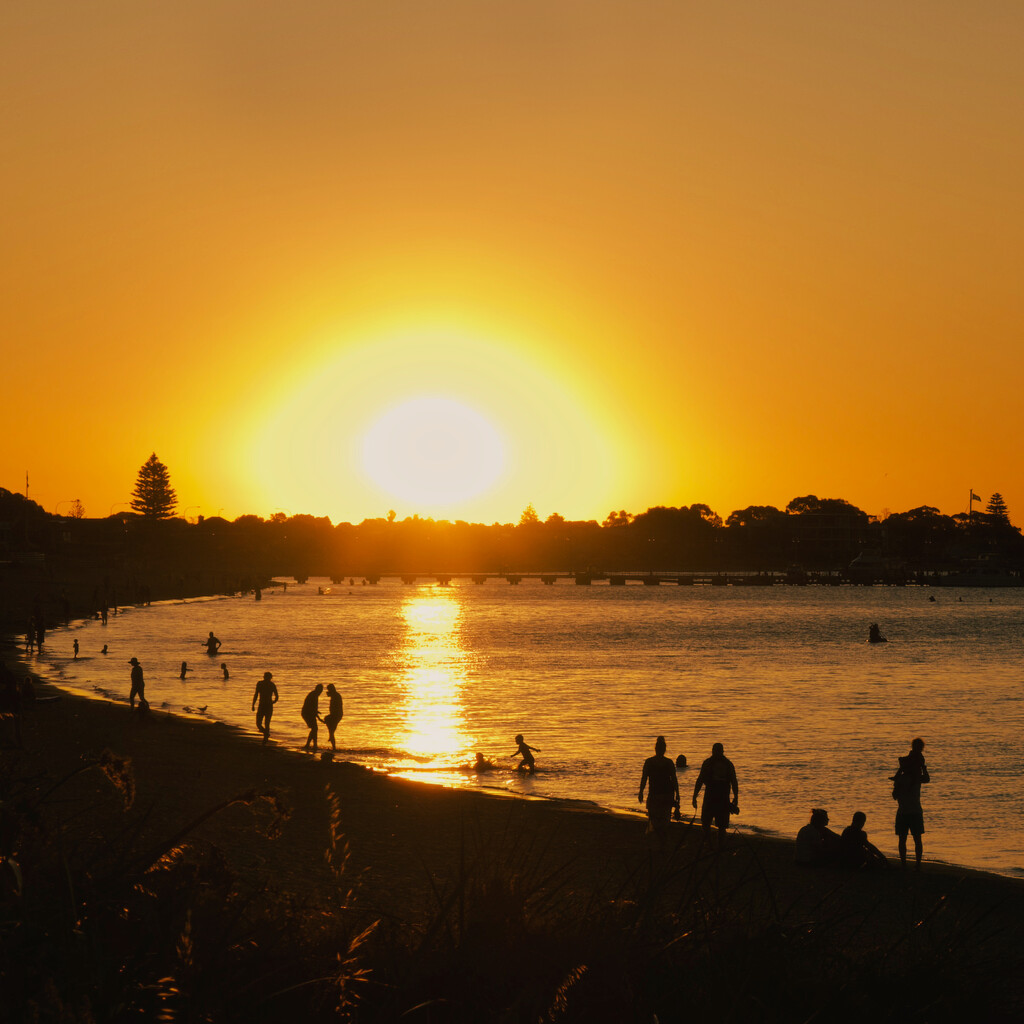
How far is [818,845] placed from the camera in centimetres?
1625

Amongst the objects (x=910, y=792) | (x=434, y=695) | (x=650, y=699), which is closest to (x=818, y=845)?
(x=910, y=792)

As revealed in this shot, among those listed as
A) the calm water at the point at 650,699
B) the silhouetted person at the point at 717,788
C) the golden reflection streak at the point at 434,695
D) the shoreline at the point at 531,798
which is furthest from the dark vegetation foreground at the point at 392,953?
the golden reflection streak at the point at 434,695

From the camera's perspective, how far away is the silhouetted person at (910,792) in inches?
629

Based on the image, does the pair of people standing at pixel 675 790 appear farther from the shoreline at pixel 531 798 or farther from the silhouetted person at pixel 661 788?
the shoreline at pixel 531 798

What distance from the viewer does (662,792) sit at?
15258mm

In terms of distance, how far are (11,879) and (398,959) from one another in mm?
1578

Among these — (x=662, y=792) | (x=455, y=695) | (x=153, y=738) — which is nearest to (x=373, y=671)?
(x=455, y=695)

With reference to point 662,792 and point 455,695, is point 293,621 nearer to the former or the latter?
point 455,695

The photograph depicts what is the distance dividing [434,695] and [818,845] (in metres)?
34.5

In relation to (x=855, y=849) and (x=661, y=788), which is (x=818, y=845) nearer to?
(x=855, y=849)

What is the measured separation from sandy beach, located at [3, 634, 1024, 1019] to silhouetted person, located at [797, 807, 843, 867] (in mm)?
298

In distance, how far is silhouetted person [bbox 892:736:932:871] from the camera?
1598 cm

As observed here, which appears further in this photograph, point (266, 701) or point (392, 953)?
point (266, 701)

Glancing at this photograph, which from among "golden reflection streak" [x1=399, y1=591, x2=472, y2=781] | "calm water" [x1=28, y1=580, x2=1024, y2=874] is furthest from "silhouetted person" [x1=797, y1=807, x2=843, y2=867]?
"golden reflection streak" [x1=399, y1=591, x2=472, y2=781]
